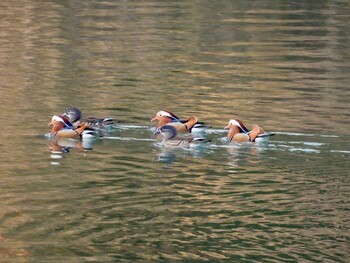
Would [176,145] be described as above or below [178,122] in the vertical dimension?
below

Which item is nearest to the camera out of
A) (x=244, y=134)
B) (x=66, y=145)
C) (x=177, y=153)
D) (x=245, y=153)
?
(x=245, y=153)

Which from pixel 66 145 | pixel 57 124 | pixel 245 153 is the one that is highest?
pixel 57 124

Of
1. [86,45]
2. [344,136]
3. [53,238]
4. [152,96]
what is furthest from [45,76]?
[53,238]

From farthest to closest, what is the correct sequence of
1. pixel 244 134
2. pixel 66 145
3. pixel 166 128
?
1. pixel 66 145
2. pixel 166 128
3. pixel 244 134

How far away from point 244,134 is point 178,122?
1.36m

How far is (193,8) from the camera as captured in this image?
36250mm

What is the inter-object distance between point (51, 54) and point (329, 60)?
583 cm

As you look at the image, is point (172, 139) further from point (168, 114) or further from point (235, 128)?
point (168, 114)

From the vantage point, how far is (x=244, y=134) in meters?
16.2

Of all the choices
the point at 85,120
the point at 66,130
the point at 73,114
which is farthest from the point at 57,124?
the point at 73,114

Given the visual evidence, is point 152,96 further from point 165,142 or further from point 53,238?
point 53,238

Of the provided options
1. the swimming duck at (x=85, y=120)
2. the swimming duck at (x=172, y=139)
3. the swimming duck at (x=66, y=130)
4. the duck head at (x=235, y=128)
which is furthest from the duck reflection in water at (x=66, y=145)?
the duck head at (x=235, y=128)

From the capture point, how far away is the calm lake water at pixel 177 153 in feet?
38.7

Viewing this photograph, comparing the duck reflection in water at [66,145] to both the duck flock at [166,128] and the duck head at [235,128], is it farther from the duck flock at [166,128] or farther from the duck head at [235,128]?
the duck head at [235,128]
